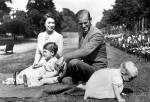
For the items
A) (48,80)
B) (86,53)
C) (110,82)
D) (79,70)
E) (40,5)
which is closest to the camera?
(110,82)

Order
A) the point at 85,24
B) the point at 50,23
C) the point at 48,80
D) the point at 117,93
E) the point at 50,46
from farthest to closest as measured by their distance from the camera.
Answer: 1. the point at 50,23
2. the point at 50,46
3. the point at 48,80
4. the point at 85,24
5. the point at 117,93

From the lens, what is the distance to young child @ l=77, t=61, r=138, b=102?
4832mm

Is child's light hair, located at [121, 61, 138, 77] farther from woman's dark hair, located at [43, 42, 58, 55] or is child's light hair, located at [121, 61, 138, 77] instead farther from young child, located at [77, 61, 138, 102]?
woman's dark hair, located at [43, 42, 58, 55]

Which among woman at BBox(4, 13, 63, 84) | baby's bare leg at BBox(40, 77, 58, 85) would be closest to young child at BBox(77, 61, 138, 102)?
baby's bare leg at BBox(40, 77, 58, 85)

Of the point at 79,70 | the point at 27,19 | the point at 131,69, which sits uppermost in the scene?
the point at 27,19

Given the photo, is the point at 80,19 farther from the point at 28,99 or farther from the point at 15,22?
the point at 15,22

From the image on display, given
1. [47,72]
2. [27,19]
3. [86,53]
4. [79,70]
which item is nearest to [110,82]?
[86,53]

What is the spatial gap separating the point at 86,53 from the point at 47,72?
61.3 inches

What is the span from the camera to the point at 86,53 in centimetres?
528

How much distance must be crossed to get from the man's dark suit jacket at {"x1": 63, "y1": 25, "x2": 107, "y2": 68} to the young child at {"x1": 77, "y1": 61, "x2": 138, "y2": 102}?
1.71 feet

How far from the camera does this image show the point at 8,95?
538cm

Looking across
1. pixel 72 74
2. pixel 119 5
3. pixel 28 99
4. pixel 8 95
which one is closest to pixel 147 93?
pixel 72 74

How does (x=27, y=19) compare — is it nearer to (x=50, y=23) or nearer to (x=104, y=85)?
(x=50, y=23)

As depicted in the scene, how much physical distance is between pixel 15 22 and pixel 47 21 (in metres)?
54.7
